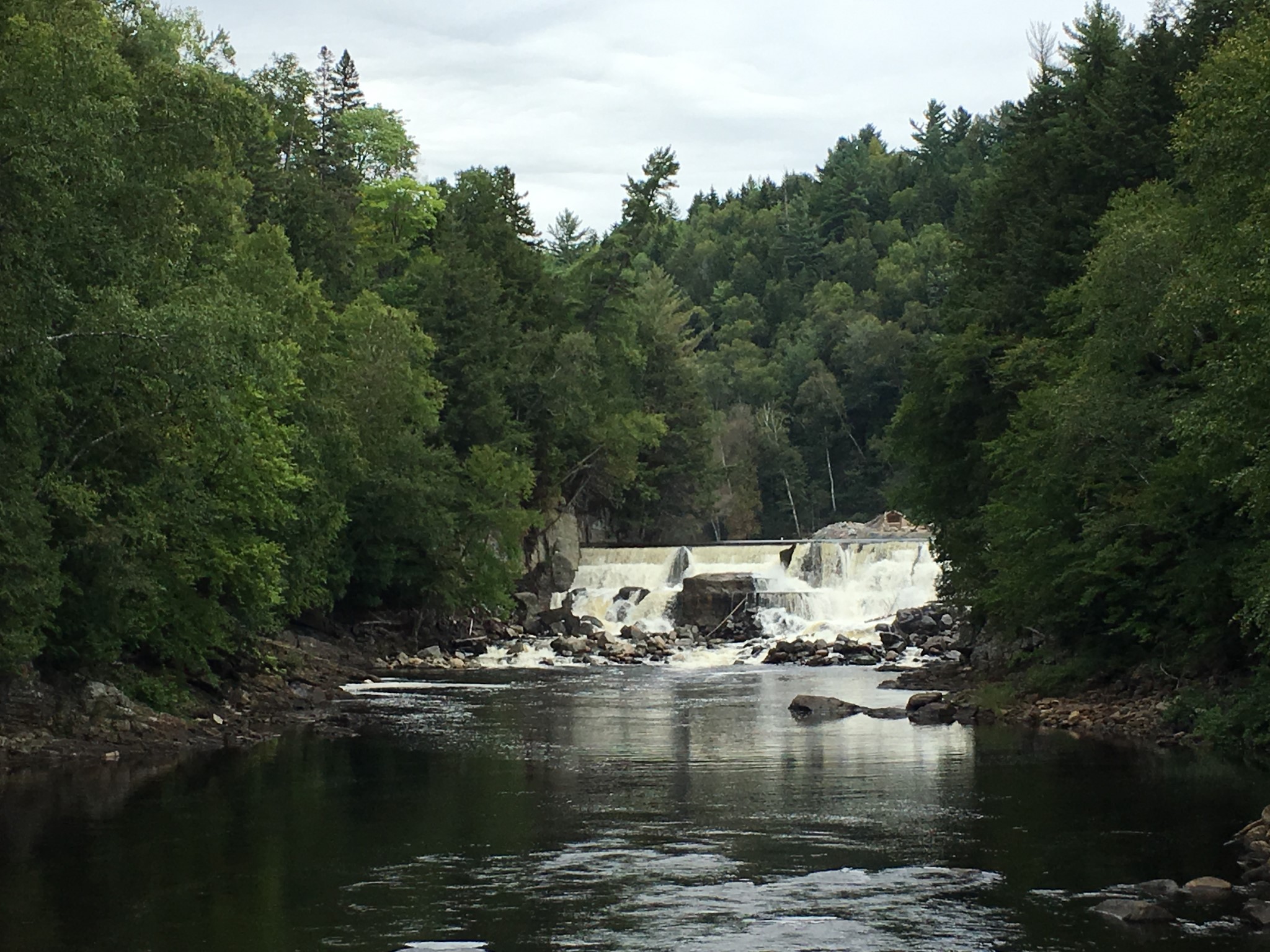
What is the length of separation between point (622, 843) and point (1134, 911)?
6.53 metres

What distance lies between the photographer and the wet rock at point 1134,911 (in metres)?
14.6

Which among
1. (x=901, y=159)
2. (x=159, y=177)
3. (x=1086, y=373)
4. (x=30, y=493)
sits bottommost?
(x=30, y=493)

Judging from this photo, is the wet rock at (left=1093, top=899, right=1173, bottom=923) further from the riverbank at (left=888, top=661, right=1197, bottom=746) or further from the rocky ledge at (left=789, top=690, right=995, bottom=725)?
the rocky ledge at (left=789, top=690, right=995, bottom=725)

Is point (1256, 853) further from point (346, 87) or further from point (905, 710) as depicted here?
point (346, 87)

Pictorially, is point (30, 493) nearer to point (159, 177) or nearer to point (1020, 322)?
point (159, 177)

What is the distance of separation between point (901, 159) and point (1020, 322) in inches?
4929

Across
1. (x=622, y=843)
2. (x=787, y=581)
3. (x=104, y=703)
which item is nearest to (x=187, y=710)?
(x=104, y=703)

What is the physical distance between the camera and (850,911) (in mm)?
15039

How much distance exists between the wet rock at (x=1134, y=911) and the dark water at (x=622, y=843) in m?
0.26

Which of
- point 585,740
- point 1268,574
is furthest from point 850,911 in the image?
point 585,740

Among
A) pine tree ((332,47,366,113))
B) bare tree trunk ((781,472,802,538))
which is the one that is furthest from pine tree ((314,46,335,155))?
bare tree trunk ((781,472,802,538))

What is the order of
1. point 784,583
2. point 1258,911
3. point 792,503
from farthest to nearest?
1. point 792,503
2. point 784,583
3. point 1258,911

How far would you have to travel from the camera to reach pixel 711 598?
6194 centimetres

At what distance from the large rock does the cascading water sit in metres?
0.28
